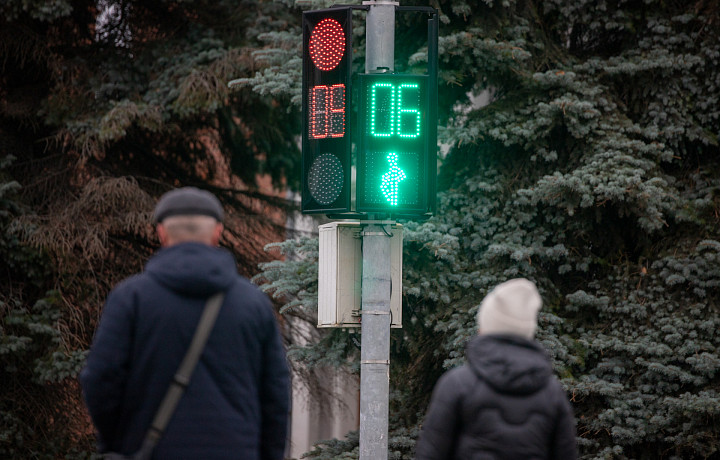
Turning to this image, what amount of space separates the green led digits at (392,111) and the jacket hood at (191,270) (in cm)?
293

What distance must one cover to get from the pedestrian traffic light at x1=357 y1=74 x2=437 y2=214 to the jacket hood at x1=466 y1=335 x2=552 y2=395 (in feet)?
8.96

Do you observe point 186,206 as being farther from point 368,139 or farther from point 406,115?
point 406,115

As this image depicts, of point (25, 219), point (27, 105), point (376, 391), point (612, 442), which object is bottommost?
point (612, 442)

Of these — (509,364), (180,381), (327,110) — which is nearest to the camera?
(180,381)

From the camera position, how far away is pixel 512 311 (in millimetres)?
3729

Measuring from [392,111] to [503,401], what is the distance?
10.4ft

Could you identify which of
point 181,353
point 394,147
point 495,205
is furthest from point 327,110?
point 495,205

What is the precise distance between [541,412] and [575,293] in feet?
20.6

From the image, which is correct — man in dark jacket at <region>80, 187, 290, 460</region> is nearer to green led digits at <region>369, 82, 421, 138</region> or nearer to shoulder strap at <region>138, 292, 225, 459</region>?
shoulder strap at <region>138, 292, 225, 459</region>

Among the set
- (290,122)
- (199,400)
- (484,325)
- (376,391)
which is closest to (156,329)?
(199,400)

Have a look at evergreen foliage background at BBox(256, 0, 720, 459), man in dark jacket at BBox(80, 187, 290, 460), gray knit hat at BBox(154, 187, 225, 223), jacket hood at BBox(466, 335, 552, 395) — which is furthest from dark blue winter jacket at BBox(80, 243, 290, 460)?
evergreen foliage background at BBox(256, 0, 720, 459)

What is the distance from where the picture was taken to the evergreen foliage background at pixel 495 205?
9297mm

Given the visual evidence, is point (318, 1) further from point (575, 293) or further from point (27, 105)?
point (27, 105)

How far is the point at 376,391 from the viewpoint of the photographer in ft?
21.2
